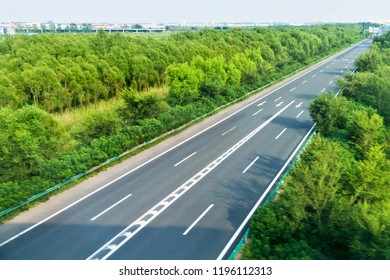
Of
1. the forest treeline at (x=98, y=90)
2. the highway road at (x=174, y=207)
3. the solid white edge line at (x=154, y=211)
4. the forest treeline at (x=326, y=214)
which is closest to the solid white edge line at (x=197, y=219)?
the highway road at (x=174, y=207)

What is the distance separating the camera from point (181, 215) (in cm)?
1509

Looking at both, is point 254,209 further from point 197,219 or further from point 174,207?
point 174,207

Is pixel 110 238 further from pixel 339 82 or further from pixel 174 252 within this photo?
pixel 339 82

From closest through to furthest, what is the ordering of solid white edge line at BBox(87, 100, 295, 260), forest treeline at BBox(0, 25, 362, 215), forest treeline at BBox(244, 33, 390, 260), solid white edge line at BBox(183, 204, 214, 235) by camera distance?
forest treeline at BBox(244, 33, 390, 260) → solid white edge line at BBox(87, 100, 295, 260) → solid white edge line at BBox(183, 204, 214, 235) → forest treeline at BBox(0, 25, 362, 215)

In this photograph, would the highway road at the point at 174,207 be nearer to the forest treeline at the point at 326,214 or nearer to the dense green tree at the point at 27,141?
the forest treeline at the point at 326,214

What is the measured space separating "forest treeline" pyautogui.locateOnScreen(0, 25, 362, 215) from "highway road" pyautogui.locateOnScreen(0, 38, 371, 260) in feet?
7.40

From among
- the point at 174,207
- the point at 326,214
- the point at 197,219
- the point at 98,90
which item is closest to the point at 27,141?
the point at 174,207

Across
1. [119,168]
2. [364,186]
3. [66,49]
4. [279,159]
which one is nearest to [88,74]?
[66,49]

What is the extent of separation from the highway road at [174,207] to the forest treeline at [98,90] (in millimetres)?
2255

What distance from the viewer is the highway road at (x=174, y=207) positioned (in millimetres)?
12727

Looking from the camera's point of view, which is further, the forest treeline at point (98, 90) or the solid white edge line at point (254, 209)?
the forest treeline at point (98, 90)

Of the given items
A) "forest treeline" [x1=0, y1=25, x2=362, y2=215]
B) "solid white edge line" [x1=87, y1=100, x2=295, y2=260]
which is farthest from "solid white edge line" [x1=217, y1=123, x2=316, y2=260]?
"forest treeline" [x1=0, y1=25, x2=362, y2=215]

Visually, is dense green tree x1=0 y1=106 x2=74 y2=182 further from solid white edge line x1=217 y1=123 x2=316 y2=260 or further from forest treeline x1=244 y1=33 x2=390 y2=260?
forest treeline x1=244 y1=33 x2=390 y2=260

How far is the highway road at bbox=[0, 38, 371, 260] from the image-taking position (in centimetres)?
1273
